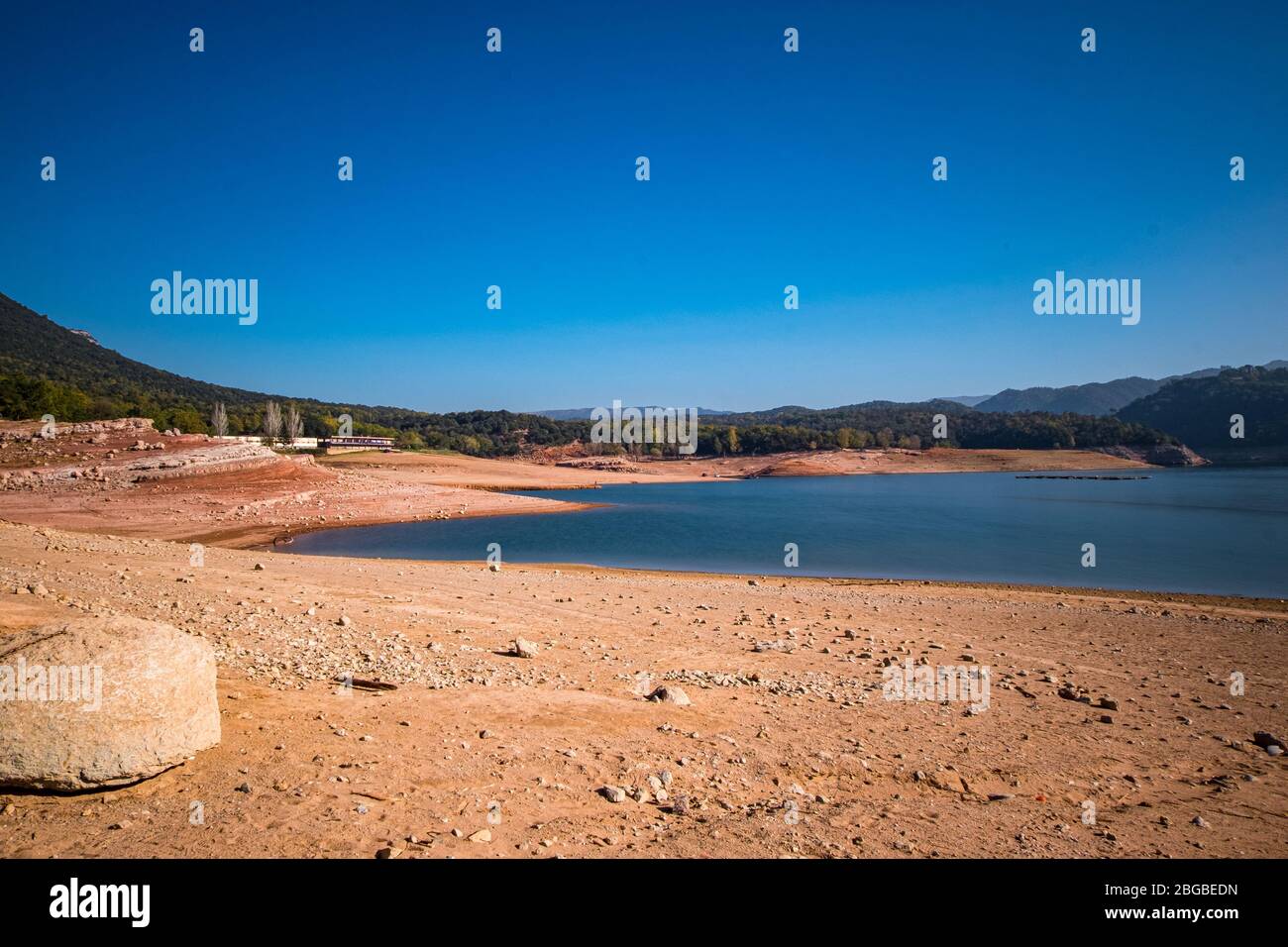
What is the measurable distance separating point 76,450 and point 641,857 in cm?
4637

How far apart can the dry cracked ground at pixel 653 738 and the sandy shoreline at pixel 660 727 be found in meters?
0.03

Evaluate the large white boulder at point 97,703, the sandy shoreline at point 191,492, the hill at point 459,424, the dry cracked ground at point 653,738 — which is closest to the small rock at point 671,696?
the dry cracked ground at point 653,738

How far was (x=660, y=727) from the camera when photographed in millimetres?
6480

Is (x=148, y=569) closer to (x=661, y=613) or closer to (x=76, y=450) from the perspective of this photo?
(x=661, y=613)

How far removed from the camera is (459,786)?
5000 mm

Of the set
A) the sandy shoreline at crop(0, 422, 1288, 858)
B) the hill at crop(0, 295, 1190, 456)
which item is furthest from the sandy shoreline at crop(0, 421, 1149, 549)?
the hill at crop(0, 295, 1190, 456)

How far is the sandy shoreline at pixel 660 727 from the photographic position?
4473mm

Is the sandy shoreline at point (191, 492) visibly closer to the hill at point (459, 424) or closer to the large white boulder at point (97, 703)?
the large white boulder at point (97, 703)

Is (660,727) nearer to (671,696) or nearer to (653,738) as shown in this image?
(653,738)

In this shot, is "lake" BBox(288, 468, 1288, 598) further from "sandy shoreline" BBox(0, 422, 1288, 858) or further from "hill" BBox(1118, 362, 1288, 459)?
"hill" BBox(1118, 362, 1288, 459)

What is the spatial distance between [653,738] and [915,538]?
1136 inches

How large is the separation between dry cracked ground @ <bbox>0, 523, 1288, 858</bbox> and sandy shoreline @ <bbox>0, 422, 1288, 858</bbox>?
3cm

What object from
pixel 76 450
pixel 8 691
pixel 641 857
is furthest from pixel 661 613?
pixel 76 450

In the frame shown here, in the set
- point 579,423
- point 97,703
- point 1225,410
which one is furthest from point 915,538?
point 1225,410
